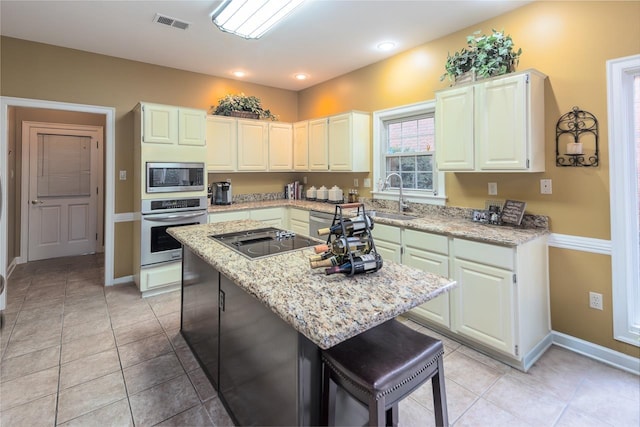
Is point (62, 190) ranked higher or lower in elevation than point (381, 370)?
higher

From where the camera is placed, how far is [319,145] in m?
4.51

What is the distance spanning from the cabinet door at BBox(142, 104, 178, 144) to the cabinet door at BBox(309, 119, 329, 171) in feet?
5.94

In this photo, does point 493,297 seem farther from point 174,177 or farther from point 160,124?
point 160,124

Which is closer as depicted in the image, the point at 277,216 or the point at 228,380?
the point at 228,380

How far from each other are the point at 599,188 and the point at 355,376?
2372mm

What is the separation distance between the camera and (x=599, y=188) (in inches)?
91.9

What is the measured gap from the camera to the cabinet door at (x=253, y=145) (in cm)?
446

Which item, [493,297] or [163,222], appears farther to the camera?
[163,222]

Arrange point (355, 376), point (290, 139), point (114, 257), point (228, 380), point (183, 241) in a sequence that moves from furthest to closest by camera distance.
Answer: point (290, 139) → point (114, 257) → point (183, 241) → point (228, 380) → point (355, 376)

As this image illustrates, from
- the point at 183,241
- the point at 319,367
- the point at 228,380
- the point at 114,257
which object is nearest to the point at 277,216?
the point at 114,257

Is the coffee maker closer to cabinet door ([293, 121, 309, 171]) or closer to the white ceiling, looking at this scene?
cabinet door ([293, 121, 309, 171])

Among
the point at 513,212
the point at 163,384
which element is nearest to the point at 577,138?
the point at 513,212

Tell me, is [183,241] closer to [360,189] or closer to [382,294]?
[382,294]

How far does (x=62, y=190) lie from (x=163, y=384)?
4741 millimetres
